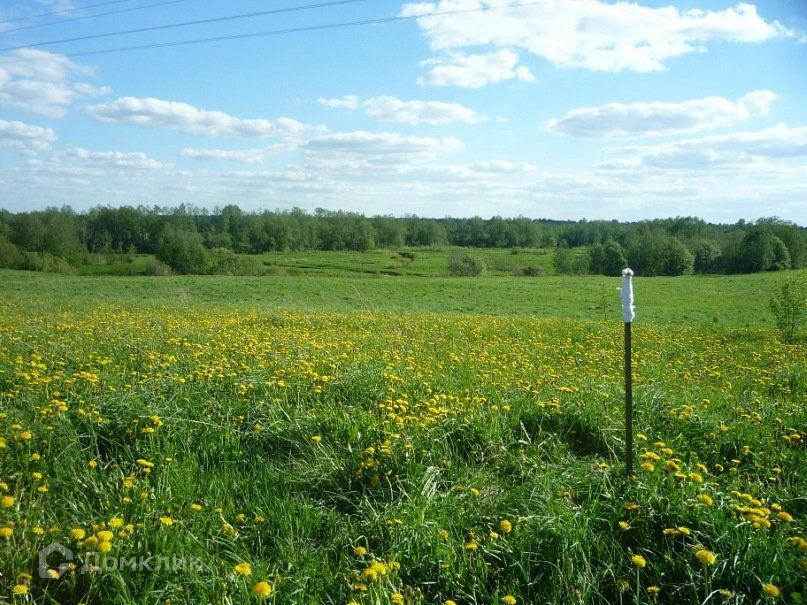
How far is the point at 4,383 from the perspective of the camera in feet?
21.0

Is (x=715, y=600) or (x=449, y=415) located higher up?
(x=449, y=415)

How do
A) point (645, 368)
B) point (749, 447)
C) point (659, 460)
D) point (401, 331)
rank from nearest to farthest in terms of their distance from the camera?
point (659, 460) → point (749, 447) → point (645, 368) → point (401, 331)

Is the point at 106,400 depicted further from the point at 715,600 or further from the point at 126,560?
the point at 715,600

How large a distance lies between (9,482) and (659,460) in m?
5.15

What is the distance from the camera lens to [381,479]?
4.43 metres

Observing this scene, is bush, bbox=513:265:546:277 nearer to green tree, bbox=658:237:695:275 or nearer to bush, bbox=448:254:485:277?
bush, bbox=448:254:485:277

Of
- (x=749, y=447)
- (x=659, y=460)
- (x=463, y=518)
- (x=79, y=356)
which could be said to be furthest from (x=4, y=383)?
(x=749, y=447)

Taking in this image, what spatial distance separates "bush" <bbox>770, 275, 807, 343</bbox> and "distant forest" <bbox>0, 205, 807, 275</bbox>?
49.9 meters

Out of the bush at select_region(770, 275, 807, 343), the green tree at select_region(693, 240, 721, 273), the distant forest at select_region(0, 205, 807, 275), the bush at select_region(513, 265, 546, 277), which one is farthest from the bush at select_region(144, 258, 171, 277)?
the green tree at select_region(693, 240, 721, 273)

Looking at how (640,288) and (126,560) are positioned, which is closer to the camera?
(126,560)

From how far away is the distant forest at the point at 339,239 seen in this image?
6175 cm

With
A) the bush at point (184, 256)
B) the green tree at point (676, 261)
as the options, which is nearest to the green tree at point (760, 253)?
the green tree at point (676, 261)

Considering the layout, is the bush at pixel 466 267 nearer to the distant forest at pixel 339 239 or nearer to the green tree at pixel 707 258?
the distant forest at pixel 339 239

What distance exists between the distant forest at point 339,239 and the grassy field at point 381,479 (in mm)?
53980
